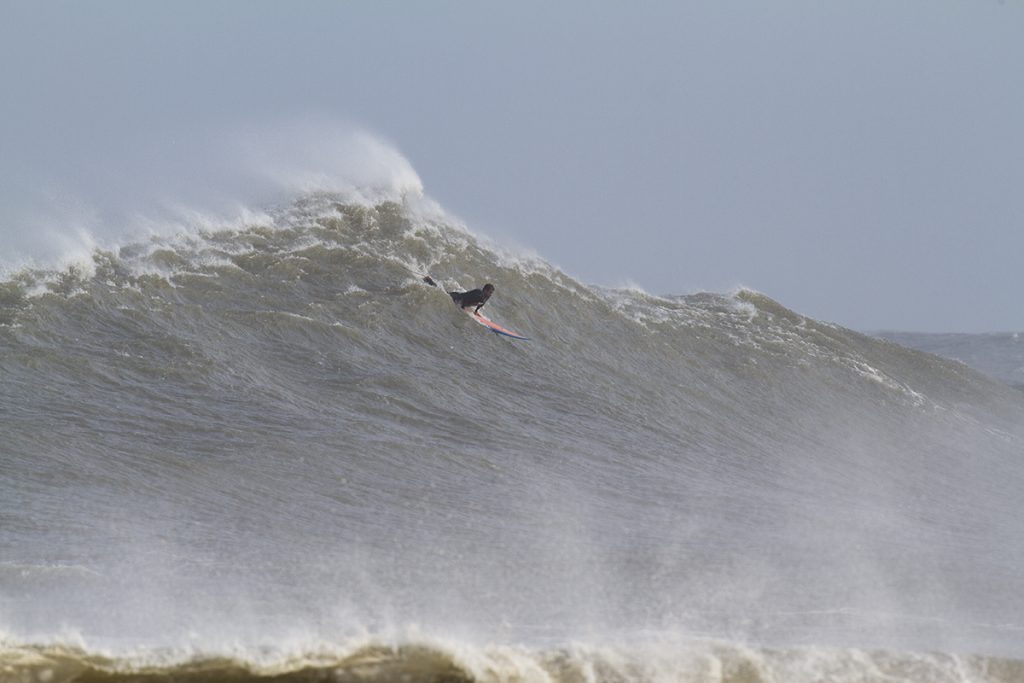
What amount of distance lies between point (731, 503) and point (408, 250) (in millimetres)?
5963

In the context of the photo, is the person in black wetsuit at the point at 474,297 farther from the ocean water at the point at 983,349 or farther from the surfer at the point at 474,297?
the ocean water at the point at 983,349

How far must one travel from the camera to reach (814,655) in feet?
16.1

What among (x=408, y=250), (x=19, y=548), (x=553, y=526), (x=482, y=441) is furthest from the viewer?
(x=408, y=250)

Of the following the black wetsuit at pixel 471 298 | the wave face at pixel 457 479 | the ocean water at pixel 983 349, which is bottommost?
the wave face at pixel 457 479

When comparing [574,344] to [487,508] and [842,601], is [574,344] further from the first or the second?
[842,601]

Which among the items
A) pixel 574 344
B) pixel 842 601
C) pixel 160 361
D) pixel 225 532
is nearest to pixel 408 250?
pixel 574 344

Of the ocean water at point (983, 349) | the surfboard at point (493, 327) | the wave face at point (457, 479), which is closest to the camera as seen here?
the wave face at point (457, 479)

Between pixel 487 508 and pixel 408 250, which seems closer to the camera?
pixel 487 508

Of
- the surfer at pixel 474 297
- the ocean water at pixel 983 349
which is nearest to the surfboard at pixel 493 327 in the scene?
the surfer at pixel 474 297

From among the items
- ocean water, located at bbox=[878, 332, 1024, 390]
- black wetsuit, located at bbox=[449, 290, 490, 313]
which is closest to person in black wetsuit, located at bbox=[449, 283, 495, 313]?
black wetsuit, located at bbox=[449, 290, 490, 313]

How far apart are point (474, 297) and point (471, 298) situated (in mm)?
45

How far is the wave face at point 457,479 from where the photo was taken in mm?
4738

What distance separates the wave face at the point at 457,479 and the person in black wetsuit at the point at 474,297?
0.53 feet

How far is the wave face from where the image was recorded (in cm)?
474
